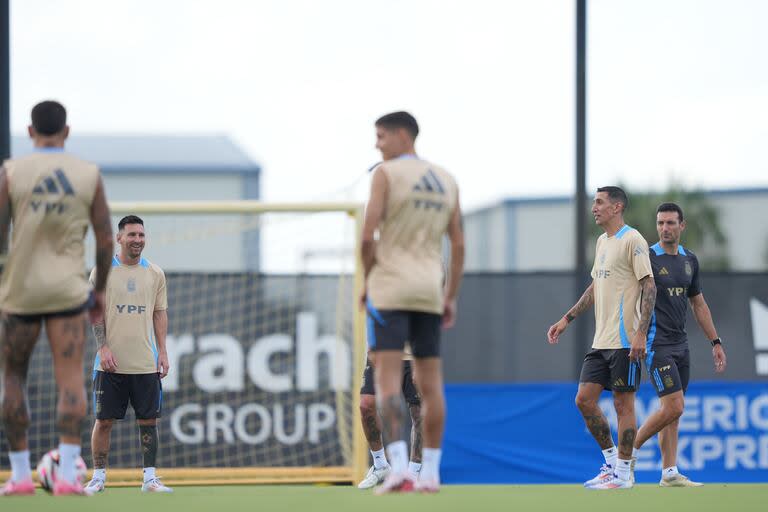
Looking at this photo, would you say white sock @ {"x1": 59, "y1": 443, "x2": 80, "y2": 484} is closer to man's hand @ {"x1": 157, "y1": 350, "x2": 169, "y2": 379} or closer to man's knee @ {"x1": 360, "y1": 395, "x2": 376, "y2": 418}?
man's hand @ {"x1": 157, "y1": 350, "x2": 169, "y2": 379}

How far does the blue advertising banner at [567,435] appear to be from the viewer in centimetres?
1226

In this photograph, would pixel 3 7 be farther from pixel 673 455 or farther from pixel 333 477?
pixel 673 455

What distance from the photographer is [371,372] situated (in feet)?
28.0

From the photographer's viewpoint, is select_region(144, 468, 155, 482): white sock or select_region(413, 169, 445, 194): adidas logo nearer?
select_region(413, 169, 445, 194): adidas logo

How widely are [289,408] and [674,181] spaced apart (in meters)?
44.5

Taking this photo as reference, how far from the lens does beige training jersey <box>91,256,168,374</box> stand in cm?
874

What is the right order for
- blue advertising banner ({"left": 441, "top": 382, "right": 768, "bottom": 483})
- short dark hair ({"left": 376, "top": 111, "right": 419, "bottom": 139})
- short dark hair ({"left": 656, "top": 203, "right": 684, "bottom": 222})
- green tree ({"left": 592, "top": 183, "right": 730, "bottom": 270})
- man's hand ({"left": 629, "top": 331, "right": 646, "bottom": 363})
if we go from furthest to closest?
green tree ({"left": 592, "top": 183, "right": 730, "bottom": 270}) < blue advertising banner ({"left": 441, "top": 382, "right": 768, "bottom": 483}) < short dark hair ({"left": 656, "top": 203, "right": 684, "bottom": 222}) < man's hand ({"left": 629, "top": 331, "right": 646, "bottom": 363}) < short dark hair ({"left": 376, "top": 111, "right": 419, "bottom": 139})

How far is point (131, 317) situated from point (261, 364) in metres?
3.79

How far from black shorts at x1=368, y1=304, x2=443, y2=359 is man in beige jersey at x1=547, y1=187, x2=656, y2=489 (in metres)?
2.52

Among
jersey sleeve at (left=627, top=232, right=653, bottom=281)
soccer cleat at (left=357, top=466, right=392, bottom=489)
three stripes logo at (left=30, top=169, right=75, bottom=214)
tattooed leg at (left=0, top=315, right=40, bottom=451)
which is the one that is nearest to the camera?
three stripes logo at (left=30, top=169, right=75, bottom=214)

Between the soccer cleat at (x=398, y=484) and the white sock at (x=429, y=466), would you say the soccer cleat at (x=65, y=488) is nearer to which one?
the soccer cleat at (x=398, y=484)

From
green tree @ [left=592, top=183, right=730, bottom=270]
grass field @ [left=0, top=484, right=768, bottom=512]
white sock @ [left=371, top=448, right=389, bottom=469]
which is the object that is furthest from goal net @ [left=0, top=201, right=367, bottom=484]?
green tree @ [left=592, top=183, right=730, bottom=270]

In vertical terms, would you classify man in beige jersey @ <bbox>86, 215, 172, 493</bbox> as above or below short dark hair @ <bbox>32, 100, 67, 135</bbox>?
below

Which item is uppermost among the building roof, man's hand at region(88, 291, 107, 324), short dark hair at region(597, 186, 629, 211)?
the building roof
